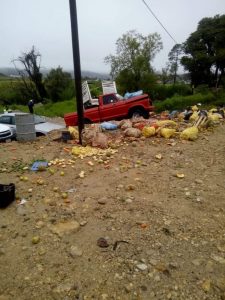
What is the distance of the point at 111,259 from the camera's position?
3.18 m

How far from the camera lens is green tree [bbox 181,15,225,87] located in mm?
28781

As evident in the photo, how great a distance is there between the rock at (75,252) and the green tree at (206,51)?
28.5 m

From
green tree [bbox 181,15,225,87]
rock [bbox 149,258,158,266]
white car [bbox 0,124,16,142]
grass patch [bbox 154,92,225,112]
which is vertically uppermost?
green tree [bbox 181,15,225,87]

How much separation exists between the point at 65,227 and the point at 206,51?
3101 centimetres

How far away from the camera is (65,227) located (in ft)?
12.5

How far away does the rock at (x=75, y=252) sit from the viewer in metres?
3.27

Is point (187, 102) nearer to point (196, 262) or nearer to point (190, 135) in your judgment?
point (190, 135)

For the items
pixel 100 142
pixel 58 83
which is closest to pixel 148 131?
pixel 100 142

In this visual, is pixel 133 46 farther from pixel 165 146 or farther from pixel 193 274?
pixel 193 274

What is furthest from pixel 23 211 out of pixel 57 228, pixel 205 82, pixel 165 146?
pixel 205 82

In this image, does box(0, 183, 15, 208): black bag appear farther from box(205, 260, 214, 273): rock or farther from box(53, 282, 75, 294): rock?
box(205, 260, 214, 273): rock

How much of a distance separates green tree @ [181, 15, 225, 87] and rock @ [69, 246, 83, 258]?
2852cm

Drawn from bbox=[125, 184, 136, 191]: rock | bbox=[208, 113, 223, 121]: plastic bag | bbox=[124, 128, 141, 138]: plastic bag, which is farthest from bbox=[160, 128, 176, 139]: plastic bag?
bbox=[125, 184, 136, 191]: rock

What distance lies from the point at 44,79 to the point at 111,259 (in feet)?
130
